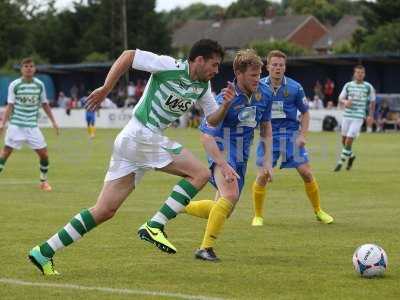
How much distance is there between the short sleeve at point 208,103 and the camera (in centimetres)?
952

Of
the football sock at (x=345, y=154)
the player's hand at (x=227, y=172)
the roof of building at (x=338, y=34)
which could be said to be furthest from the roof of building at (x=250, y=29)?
the player's hand at (x=227, y=172)

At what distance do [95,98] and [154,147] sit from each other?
0.82 metres

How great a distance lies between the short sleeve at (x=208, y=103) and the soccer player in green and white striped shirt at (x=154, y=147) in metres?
0.09

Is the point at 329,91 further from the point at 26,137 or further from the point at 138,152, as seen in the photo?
the point at 138,152

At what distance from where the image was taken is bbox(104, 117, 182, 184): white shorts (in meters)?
8.92

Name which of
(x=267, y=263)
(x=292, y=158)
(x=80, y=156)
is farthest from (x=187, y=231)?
(x=80, y=156)

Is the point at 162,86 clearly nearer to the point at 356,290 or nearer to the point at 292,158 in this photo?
the point at 356,290

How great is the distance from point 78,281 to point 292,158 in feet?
16.9

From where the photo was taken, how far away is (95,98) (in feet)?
27.8

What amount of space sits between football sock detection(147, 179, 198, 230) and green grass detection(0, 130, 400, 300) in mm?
407

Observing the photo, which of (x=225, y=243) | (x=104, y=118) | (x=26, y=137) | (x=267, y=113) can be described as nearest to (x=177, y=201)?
(x=267, y=113)

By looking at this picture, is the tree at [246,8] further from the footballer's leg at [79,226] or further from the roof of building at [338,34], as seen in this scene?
the footballer's leg at [79,226]

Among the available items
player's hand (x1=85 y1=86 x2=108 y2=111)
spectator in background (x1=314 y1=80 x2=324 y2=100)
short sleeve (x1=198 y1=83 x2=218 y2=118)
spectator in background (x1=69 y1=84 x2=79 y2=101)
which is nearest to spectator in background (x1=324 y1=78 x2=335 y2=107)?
spectator in background (x1=314 y1=80 x2=324 y2=100)

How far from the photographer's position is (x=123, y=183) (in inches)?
349
